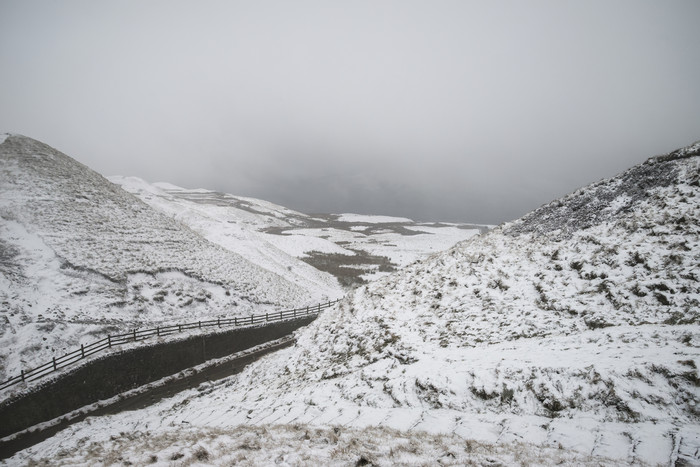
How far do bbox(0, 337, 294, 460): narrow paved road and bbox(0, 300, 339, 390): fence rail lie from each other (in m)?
2.56

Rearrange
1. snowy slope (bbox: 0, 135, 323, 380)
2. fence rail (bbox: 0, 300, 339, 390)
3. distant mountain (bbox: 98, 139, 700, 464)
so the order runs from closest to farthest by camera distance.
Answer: distant mountain (bbox: 98, 139, 700, 464) < fence rail (bbox: 0, 300, 339, 390) < snowy slope (bbox: 0, 135, 323, 380)

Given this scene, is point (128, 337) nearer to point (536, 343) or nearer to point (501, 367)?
point (501, 367)

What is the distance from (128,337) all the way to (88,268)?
874 centimetres

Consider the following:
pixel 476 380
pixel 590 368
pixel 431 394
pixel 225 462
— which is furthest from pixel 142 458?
pixel 590 368

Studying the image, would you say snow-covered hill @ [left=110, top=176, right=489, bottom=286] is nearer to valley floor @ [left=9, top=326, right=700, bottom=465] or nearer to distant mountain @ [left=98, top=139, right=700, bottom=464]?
distant mountain @ [left=98, top=139, right=700, bottom=464]

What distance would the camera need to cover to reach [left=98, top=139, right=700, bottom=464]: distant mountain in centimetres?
605

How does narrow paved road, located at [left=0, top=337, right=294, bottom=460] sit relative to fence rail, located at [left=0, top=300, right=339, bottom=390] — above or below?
below

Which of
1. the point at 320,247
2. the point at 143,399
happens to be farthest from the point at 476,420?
the point at 320,247

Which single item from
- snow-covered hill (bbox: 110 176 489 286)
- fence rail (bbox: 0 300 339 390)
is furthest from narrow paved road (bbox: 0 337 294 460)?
snow-covered hill (bbox: 110 176 489 286)

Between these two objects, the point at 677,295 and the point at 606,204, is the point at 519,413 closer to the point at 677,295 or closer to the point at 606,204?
the point at 677,295

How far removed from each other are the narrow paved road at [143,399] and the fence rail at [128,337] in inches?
101

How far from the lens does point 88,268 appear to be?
23.6 meters

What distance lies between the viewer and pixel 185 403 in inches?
575

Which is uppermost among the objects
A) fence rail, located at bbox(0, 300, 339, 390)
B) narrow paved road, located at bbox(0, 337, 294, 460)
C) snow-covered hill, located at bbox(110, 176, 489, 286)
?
snow-covered hill, located at bbox(110, 176, 489, 286)
